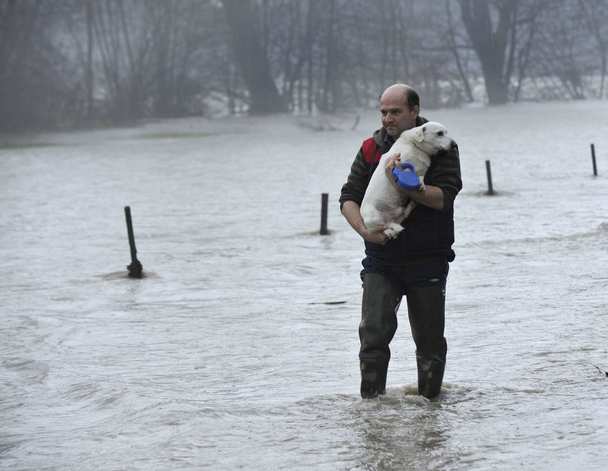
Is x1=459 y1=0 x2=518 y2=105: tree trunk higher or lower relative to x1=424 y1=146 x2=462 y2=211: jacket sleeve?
lower

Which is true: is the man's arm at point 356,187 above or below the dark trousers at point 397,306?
above

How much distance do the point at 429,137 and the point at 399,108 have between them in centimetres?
25

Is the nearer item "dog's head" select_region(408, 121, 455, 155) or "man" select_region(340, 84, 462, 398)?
"dog's head" select_region(408, 121, 455, 155)

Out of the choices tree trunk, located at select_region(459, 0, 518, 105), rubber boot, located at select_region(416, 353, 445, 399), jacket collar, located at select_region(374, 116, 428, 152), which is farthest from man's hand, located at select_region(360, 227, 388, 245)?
tree trunk, located at select_region(459, 0, 518, 105)

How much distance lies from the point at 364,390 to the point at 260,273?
765cm

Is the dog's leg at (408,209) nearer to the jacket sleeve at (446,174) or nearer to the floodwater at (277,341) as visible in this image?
the jacket sleeve at (446,174)

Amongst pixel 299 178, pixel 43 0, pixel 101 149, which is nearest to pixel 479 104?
pixel 43 0

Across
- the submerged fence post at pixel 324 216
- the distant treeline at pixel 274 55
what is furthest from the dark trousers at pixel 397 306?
the distant treeline at pixel 274 55

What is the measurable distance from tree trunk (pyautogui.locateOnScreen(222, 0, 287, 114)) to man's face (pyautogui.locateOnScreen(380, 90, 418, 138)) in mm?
54662

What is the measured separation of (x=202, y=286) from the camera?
14.1m

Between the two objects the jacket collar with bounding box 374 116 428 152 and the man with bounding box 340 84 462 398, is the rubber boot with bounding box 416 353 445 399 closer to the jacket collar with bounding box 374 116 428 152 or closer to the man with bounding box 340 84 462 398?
the man with bounding box 340 84 462 398

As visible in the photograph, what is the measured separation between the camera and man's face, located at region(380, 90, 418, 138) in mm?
6805

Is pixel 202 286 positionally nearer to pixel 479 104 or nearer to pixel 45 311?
pixel 45 311

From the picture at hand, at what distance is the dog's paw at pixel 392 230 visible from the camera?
676cm
